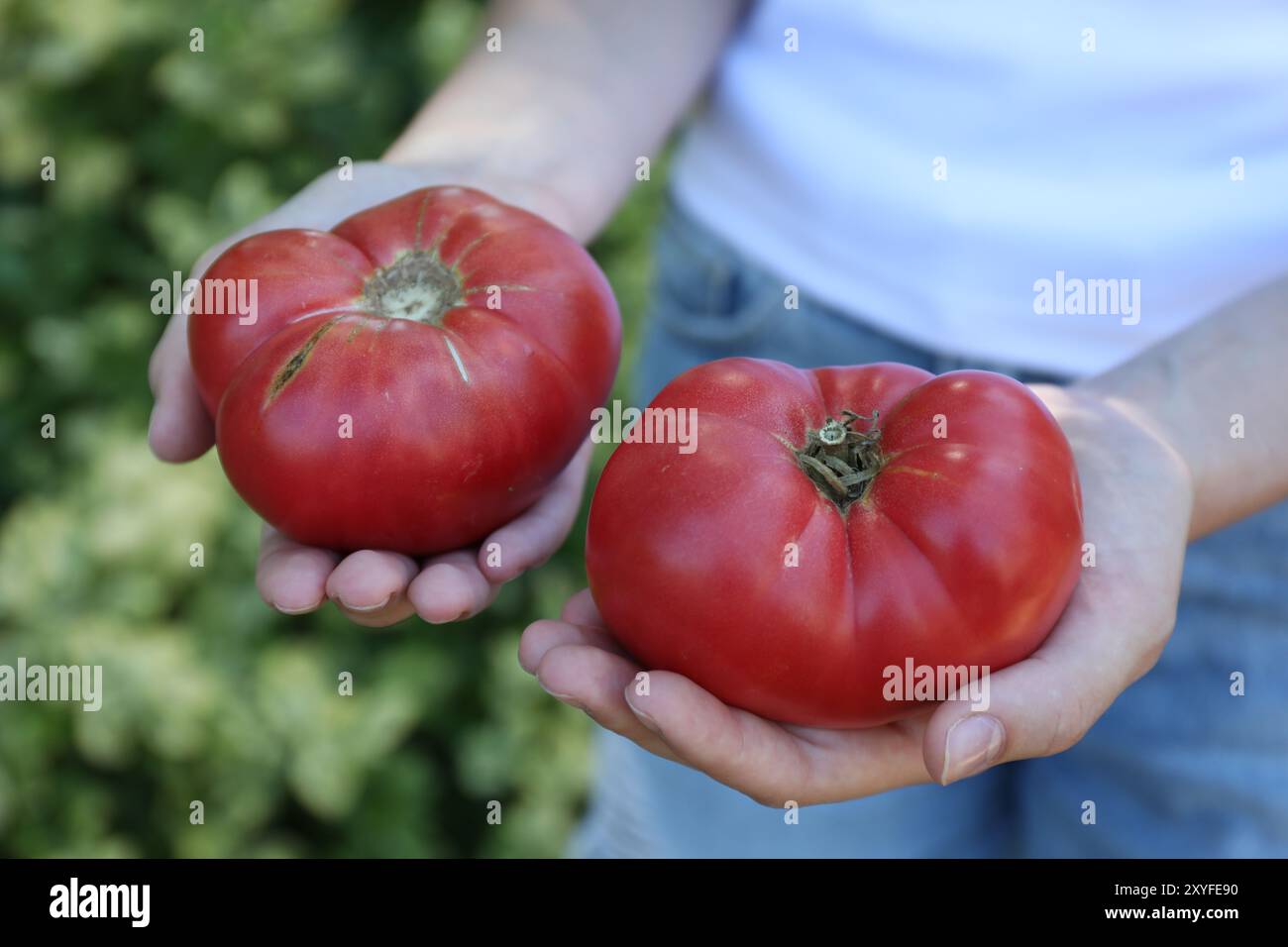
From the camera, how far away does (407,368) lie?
137cm

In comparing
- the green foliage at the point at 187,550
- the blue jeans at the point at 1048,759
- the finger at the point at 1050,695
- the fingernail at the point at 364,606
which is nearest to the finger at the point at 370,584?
the fingernail at the point at 364,606

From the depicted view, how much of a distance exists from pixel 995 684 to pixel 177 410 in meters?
1.09

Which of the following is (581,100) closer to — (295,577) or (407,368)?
(407,368)

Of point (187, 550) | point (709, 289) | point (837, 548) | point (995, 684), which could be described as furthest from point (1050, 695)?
point (187, 550)

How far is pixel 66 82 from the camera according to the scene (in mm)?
2688

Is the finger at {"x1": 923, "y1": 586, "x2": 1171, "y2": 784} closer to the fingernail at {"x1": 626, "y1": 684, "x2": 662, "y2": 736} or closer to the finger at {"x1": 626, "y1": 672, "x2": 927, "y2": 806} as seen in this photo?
the finger at {"x1": 626, "y1": 672, "x2": 927, "y2": 806}

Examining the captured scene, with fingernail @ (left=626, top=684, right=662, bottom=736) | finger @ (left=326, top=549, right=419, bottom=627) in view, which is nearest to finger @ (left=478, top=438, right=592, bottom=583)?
finger @ (left=326, top=549, right=419, bottom=627)

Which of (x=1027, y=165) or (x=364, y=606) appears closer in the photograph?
(x=364, y=606)

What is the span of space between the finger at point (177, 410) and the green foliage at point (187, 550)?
0.87 meters

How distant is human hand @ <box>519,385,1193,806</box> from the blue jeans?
1.06 ft

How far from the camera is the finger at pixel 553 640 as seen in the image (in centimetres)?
134

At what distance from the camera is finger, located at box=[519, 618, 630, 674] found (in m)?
1.34

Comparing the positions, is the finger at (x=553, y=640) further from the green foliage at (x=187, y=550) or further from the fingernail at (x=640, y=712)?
the green foliage at (x=187, y=550)

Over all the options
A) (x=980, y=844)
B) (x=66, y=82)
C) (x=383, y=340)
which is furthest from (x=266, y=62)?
(x=980, y=844)
